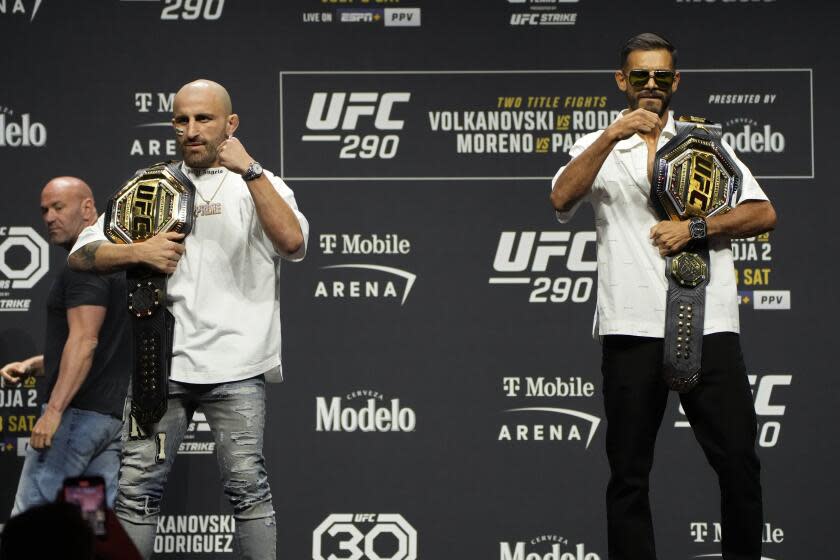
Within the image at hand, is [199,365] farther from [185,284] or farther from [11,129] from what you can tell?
[11,129]

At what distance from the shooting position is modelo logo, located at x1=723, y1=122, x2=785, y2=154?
479 centimetres

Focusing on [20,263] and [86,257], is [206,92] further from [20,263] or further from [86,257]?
[20,263]

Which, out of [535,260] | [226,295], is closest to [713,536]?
[535,260]

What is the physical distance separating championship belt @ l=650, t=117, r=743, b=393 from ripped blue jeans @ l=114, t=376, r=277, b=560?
1186mm

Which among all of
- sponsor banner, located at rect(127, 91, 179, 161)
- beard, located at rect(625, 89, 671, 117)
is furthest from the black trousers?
sponsor banner, located at rect(127, 91, 179, 161)

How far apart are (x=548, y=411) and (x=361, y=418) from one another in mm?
815

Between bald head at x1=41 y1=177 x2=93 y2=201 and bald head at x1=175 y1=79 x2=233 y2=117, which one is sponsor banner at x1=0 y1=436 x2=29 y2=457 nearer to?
bald head at x1=41 y1=177 x2=93 y2=201

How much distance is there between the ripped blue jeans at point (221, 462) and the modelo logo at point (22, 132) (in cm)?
211

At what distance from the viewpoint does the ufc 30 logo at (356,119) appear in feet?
15.7

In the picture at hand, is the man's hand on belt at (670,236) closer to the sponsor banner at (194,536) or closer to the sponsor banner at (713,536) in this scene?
the sponsor banner at (713,536)

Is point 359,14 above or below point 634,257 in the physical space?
above

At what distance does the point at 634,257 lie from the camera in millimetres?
3064

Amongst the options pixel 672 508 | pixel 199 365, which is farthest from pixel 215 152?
pixel 672 508

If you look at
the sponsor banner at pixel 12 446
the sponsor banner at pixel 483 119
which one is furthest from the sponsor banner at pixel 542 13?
the sponsor banner at pixel 12 446
